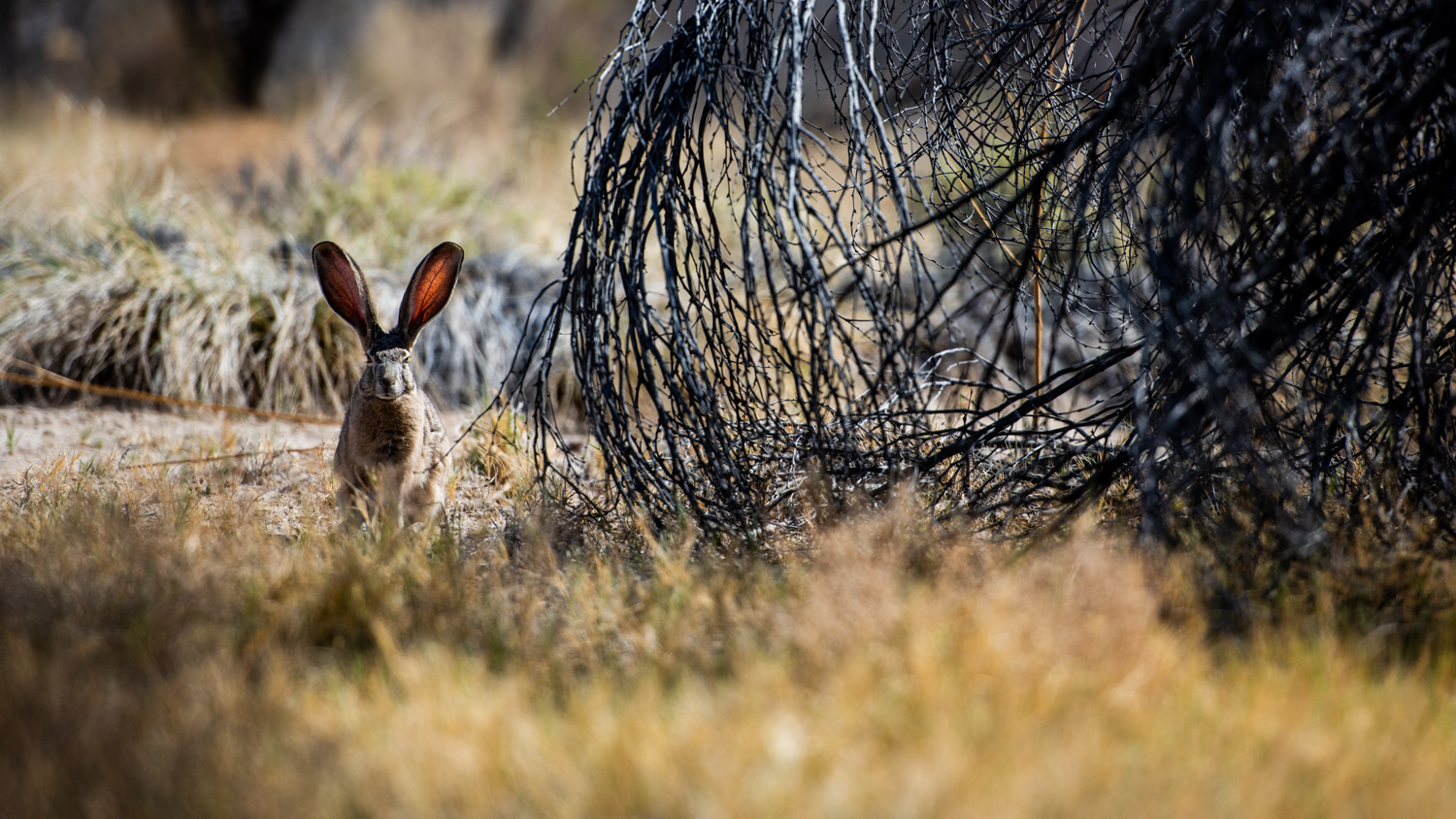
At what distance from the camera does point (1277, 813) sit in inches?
69.6

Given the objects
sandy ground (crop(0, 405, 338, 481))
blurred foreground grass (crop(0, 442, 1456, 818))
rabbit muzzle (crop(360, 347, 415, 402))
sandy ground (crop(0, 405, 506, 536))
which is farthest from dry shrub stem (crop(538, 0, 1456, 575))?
sandy ground (crop(0, 405, 338, 481))

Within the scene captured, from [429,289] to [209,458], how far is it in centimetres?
157

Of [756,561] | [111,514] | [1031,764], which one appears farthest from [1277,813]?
[111,514]

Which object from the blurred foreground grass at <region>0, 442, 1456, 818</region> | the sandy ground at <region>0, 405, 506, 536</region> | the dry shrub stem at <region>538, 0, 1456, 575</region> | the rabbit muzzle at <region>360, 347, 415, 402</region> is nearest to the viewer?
the blurred foreground grass at <region>0, 442, 1456, 818</region>

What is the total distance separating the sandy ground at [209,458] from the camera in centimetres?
392

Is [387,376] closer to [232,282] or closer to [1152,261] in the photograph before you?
[1152,261]

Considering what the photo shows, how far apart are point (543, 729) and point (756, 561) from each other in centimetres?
111

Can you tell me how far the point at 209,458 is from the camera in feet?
14.1

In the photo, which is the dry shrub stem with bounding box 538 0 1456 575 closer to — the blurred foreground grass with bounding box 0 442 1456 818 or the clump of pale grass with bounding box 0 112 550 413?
the blurred foreground grass with bounding box 0 442 1456 818

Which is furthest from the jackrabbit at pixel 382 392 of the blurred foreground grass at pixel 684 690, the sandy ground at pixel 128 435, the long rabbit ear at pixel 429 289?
the sandy ground at pixel 128 435

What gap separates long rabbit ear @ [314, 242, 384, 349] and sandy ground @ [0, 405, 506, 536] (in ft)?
2.28

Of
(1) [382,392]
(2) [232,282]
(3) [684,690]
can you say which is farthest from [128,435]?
(3) [684,690]

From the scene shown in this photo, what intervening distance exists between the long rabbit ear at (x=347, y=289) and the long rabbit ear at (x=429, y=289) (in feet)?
0.32

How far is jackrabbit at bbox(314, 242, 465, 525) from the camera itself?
11.0 ft
